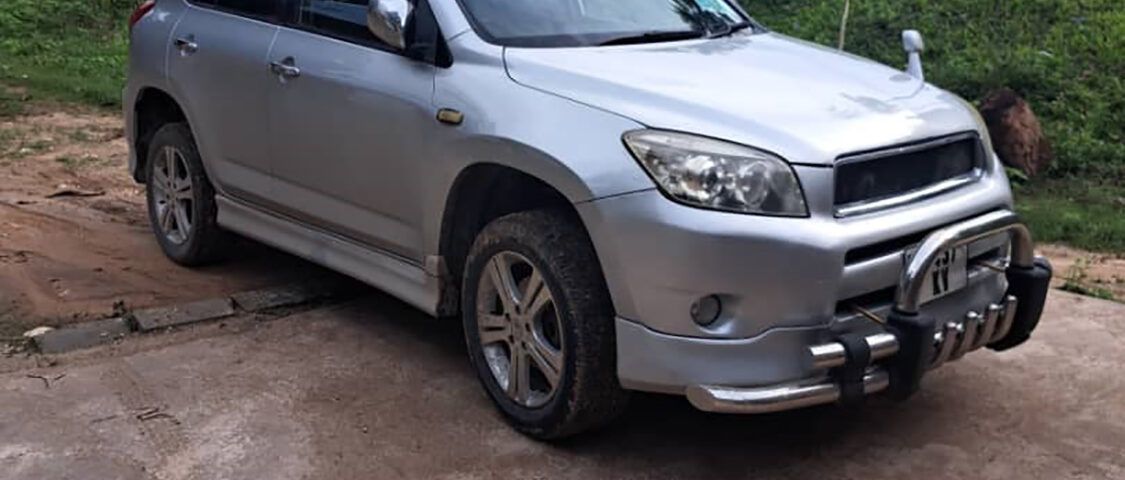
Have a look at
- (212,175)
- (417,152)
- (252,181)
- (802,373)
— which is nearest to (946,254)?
(802,373)

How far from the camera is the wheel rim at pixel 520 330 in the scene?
159 inches

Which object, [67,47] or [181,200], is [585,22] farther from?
[67,47]

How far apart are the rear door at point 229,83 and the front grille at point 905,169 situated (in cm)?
261

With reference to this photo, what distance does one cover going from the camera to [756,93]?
394cm

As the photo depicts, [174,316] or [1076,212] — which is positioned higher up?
[1076,212]

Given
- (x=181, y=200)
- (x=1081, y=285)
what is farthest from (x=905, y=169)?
(x=181, y=200)

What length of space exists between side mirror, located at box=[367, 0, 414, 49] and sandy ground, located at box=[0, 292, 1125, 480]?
1307mm

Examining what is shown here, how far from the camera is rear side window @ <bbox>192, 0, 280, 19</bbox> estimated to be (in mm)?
5336

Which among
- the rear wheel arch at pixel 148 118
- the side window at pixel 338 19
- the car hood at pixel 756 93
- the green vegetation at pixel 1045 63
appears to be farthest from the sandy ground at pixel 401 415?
the green vegetation at pixel 1045 63

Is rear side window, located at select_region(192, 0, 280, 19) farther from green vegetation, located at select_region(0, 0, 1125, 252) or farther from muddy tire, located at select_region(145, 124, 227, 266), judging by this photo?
green vegetation, located at select_region(0, 0, 1125, 252)

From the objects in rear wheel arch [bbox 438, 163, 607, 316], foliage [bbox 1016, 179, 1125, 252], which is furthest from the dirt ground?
foliage [bbox 1016, 179, 1125, 252]

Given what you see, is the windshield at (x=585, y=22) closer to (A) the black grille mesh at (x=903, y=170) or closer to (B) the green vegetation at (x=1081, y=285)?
(A) the black grille mesh at (x=903, y=170)

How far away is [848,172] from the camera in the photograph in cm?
368

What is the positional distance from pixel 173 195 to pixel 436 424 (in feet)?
8.40
